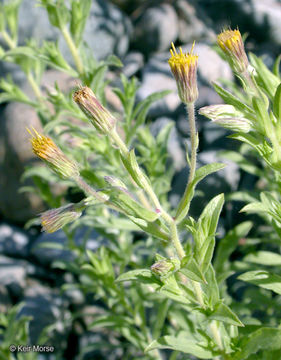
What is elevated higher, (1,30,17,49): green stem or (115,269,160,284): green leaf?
(1,30,17,49): green stem

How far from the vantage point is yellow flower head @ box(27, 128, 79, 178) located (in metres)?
1.67

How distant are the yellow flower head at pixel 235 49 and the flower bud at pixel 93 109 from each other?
53 cm

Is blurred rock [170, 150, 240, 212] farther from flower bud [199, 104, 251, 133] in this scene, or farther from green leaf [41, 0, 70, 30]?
flower bud [199, 104, 251, 133]

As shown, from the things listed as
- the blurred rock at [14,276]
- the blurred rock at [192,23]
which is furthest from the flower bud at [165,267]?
the blurred rock at [192,23]

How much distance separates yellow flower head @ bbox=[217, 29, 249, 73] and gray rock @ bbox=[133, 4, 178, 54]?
4.74 meters

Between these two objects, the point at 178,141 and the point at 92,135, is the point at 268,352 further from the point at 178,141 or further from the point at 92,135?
the point at 178,141

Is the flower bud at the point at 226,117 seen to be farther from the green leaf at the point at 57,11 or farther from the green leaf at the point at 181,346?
the green leaf at the point at 57,11

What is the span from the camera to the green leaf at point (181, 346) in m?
1.79

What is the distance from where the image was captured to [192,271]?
1.59 m

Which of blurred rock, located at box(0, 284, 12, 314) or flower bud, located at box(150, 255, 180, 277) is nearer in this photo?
flower bud, located at box(150, 255, 180, 277)

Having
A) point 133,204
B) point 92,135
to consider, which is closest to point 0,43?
point 92,135

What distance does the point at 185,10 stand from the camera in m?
6.28

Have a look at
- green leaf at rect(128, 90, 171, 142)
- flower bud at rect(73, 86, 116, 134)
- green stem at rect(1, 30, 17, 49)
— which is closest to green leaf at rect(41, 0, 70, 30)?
green leaf at rect(128, 90, 171, 142)

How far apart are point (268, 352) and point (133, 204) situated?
990 millimetres
